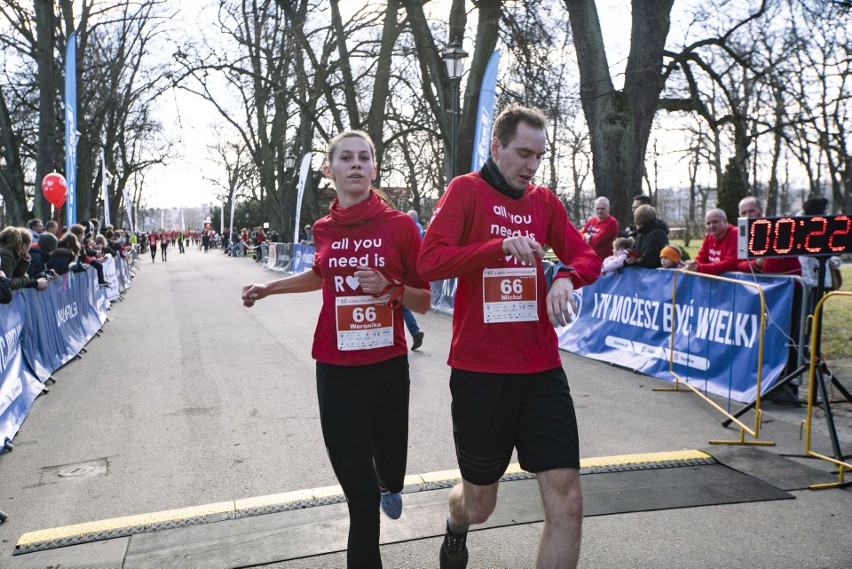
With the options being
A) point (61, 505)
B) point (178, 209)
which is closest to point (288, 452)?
point (61, 505)

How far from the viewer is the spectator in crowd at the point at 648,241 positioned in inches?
347

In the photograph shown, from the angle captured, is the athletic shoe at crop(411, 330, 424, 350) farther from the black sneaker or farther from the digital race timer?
the black sneaker

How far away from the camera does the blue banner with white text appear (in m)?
6.84

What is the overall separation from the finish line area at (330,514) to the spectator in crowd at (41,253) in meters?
6.93

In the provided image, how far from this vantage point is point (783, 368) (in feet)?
21.8

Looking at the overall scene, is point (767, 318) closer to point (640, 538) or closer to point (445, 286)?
point (640, 538)

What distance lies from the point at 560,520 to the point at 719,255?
6512 millimetres

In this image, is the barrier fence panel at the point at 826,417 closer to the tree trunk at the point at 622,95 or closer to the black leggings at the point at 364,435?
the black leggings at the point at 364,435

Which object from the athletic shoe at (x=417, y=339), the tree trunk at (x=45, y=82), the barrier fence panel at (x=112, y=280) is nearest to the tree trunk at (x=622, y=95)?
the athletic shoe at (x=417, y=339)

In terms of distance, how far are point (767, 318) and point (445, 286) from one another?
900 cm

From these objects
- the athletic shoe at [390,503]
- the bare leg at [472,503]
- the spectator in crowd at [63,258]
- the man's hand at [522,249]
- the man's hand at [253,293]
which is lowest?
the athletic shoe at [390,503]

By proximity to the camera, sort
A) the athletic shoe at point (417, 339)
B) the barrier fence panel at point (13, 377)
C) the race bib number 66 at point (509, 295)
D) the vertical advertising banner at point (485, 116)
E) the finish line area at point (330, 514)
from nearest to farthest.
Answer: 1. the race bib number 66 at point (509, 295)
2. the finish line area at point (330, 514)
3. the barrier fence panel at point (13, 377)
4. the athletic shoe at point (417, 339)
5. the vertical advertising banner at point (485, 116)

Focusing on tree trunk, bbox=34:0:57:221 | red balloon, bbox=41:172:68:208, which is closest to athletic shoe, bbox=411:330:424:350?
red balloon, bbox=41:172:68:208

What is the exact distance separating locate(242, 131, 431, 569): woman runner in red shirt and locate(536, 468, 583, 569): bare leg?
724 mm
